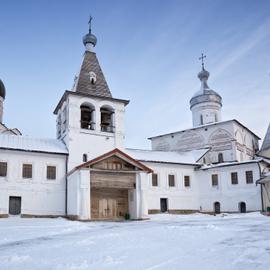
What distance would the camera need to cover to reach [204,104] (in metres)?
40.3

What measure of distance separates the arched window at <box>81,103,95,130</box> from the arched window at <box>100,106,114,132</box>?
35.4 inches

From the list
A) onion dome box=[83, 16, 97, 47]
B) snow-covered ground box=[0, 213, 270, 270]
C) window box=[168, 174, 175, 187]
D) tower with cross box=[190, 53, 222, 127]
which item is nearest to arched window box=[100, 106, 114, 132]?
onion dome box=[83, 16, 97, 47]

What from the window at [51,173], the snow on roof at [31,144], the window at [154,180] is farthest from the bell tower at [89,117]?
the window at [154,180]

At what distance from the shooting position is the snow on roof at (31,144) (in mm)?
24422

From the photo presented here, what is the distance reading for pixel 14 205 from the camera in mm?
23422

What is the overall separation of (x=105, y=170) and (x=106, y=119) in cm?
638

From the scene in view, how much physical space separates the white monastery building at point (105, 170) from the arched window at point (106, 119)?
0.26 ft

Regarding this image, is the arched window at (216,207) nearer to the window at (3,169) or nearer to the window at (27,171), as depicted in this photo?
the window at (27,171)

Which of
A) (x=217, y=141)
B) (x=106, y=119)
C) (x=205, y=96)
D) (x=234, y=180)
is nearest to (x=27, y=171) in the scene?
(x=106, y=119)

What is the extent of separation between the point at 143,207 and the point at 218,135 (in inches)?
629

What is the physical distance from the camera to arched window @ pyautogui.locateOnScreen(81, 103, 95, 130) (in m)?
27.1

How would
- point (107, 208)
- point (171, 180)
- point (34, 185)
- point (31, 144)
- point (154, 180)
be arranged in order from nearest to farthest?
point (34, 185) < point (107, 208) < point (31, 144) < point (154, 180) < point (171, 180)

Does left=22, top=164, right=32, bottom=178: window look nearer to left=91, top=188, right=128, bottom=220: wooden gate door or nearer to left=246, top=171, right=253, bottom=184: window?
left=91, top=188, right=128, bottom=220: wooden gate door

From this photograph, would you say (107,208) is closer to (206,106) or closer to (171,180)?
(171,180)
